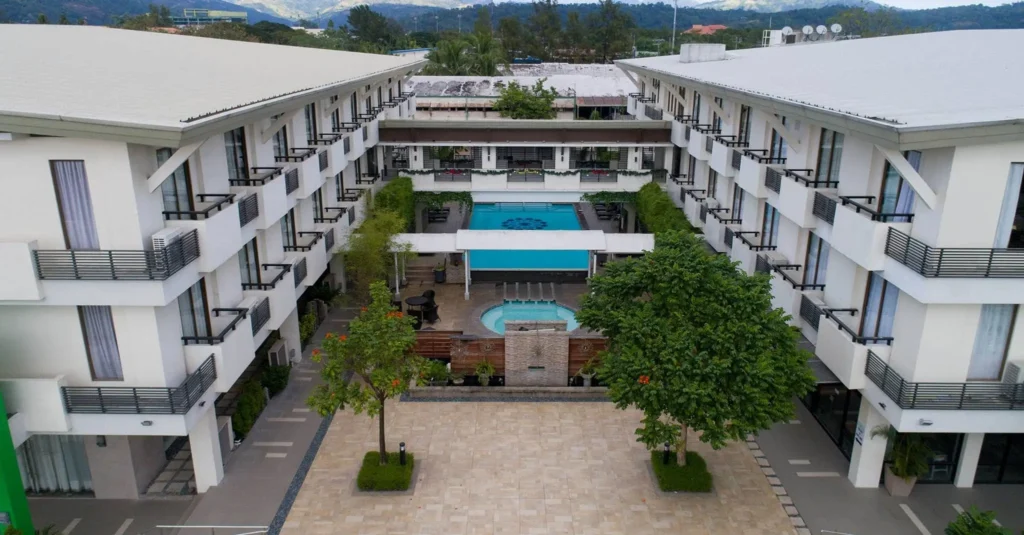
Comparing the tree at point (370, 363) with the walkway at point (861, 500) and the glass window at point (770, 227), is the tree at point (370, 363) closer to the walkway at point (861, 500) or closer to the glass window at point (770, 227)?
the walkway at point (861, 500)

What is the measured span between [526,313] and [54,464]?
16742 millimetres

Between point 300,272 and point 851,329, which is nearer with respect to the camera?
point 851,329

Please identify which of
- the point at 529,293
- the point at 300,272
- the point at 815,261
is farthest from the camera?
the point at 529,293

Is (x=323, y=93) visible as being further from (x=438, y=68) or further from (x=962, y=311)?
(x=438, y=68)

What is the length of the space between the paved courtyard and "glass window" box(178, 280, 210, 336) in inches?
186

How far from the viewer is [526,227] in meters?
39.2

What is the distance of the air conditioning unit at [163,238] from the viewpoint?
13.5 meters

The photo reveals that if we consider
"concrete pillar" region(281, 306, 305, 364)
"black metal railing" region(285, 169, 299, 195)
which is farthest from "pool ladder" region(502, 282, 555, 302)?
"black metal railing" region(285, 169, 299, 195)

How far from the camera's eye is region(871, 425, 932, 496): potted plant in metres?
16.3

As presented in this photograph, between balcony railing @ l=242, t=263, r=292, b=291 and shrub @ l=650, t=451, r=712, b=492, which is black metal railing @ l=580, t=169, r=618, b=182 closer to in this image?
balcony railing @ l=242, t=263, r=292, b=291

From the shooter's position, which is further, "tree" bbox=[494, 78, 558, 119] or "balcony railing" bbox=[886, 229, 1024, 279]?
"tree" bbox=[494, 78, 558, 119]

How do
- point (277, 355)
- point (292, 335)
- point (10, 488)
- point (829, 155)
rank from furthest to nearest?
point (292, 335) < point (277, 355) < point (829, 155) < point (10, 488)

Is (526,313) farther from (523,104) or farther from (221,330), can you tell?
(523,104)

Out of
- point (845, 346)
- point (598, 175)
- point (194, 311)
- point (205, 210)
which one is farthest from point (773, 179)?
point (194, 311)
